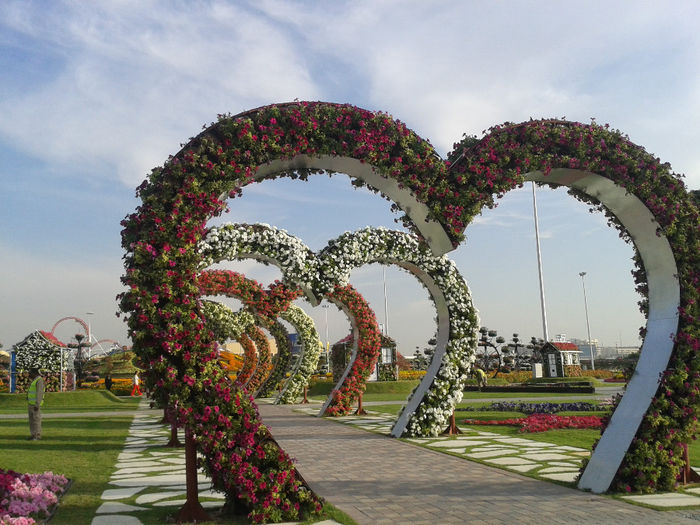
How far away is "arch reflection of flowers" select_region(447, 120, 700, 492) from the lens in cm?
631

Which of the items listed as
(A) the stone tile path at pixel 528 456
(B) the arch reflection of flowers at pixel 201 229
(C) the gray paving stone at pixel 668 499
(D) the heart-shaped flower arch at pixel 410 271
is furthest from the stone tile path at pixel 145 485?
(C) the gray paving stone at pixel 668 499

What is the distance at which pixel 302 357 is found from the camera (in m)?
21.5

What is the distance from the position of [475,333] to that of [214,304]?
38.7 ft

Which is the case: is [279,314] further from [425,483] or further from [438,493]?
[438,493]

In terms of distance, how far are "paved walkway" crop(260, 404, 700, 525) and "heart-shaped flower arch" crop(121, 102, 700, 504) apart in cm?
79

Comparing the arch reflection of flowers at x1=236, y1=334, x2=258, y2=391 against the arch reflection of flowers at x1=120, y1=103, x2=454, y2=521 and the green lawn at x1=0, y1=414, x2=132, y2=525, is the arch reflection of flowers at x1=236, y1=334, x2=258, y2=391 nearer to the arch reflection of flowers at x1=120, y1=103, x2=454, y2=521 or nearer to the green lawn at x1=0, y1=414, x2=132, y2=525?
the green lawn at x1=0, y1=414, x2=132, y2=525

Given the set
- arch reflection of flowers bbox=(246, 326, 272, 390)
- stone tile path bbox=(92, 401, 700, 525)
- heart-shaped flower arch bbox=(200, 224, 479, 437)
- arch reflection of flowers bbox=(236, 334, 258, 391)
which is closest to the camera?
stone tile path bbox=(92, 401, 700, 525)

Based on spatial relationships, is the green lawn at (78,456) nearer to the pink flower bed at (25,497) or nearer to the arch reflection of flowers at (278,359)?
the pink flower bed at (25,497)

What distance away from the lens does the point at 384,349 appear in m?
33.2

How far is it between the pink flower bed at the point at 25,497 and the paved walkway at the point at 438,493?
2824 mm

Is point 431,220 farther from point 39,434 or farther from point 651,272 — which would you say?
point 39,434

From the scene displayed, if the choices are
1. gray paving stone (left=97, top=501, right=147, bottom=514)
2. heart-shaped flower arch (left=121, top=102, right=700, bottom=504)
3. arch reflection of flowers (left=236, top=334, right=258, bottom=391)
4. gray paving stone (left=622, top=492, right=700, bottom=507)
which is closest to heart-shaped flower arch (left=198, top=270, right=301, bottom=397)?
arch reflection of flowers (left=236, top=334, right=258, bottom=391)

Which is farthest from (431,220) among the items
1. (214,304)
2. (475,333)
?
A: (214,304)

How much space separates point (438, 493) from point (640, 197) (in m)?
4.07
